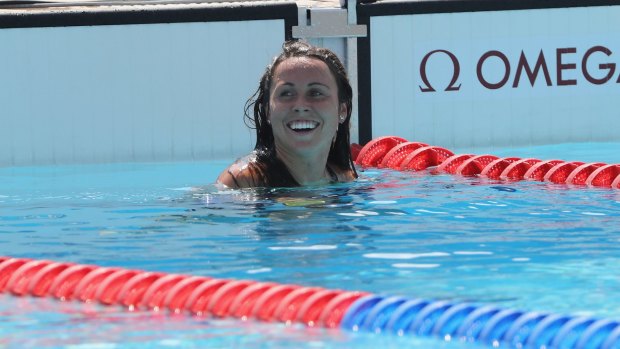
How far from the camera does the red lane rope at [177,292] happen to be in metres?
4.12

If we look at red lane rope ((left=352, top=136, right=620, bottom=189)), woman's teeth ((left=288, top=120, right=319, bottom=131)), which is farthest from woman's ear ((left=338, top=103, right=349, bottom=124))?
red lane rope ((left=352, top=136, right=620, bottom=189))

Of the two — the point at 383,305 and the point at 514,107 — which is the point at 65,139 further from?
the point at 383,305

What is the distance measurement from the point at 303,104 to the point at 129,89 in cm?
336

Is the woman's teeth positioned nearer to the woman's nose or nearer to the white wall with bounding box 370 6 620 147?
the woman's nose

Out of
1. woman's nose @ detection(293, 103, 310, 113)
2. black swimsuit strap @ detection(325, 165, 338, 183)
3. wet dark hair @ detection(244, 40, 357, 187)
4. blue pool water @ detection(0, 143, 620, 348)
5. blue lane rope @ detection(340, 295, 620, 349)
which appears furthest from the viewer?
black swimsuit strap @ detection(325, 165, 338, 183)

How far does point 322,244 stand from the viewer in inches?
212

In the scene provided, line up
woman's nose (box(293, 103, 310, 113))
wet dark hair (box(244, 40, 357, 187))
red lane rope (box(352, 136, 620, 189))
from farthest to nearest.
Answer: red lane rope (box(352, 136, 620, 189)) < wet dark hair (box(244, 40, 357, 187)) < woman's nose (box(293, 103, 310, 113))

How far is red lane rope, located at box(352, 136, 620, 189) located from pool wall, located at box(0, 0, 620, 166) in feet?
3.06

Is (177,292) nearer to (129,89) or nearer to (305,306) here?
(305,306)

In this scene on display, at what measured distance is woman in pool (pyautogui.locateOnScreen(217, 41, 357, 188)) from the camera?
6410mm

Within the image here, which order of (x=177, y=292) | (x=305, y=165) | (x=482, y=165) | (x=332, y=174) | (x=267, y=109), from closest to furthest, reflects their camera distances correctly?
(x=177, y=292) < (x=267, y=109) < (x=305, y=165) < (x=332, y=174) < (x=482, y=165)

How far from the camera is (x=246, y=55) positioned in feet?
31.3

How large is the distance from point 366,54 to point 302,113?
341 cm

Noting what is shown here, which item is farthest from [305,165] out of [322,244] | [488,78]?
[488,78]
